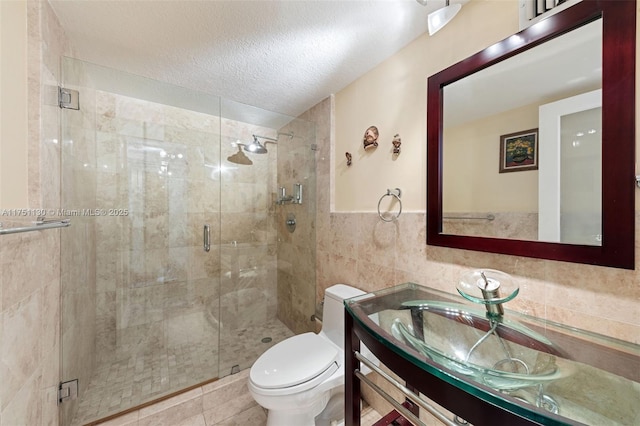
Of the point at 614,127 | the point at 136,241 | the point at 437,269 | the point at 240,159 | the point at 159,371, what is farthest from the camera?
the point at 240,159

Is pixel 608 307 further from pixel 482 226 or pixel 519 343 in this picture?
pixel 482 226

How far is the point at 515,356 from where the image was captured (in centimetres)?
73

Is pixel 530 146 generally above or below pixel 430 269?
above

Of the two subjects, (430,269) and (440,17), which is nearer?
(440,17)

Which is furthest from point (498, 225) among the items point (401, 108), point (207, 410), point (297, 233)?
point (207, 410)

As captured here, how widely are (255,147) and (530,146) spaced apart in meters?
1.97

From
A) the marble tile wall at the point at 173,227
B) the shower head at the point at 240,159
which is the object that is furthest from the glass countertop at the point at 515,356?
the shower head at the point at 240,159

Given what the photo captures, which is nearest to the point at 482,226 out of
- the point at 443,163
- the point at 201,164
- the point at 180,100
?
the point at 443,163

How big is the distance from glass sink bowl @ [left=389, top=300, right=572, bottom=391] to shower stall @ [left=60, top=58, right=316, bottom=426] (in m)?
1.26

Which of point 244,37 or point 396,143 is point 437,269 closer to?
point 396,143

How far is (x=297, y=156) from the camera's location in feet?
7.30

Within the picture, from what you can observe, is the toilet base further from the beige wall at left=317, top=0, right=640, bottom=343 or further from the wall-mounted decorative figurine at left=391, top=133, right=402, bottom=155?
the wall-mounted decorative figurine at left=391, top=133, right=402, bottom=155

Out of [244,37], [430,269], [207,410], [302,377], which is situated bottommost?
[207,410]

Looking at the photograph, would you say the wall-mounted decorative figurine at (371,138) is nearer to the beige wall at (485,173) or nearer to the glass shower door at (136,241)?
the beige wall at (485,173)
